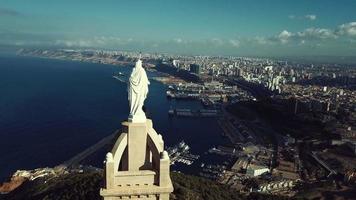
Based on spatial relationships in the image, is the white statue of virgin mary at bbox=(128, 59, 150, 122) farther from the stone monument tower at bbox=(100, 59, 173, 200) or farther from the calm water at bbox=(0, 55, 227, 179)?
the calm water at bbox=(0, 55, 227, 179)

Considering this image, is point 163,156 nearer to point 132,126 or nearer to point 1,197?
point 132,126

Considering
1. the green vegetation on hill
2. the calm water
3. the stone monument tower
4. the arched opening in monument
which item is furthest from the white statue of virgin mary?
the calm water

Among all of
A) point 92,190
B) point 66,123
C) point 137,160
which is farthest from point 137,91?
point 66,123

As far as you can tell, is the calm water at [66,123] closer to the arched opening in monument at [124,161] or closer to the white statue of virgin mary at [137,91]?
the arched opening in monument at [124,161]

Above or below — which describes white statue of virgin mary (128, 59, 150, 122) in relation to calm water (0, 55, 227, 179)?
above

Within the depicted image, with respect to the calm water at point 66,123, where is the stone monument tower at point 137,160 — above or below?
above

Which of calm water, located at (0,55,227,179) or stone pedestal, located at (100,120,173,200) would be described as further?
calm water, located at (0,55,227,179)

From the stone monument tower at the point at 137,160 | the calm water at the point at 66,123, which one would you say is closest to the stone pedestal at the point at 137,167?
the stone monument tower at the point at 137,160

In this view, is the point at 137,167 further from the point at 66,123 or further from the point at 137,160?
the point at 66,123
